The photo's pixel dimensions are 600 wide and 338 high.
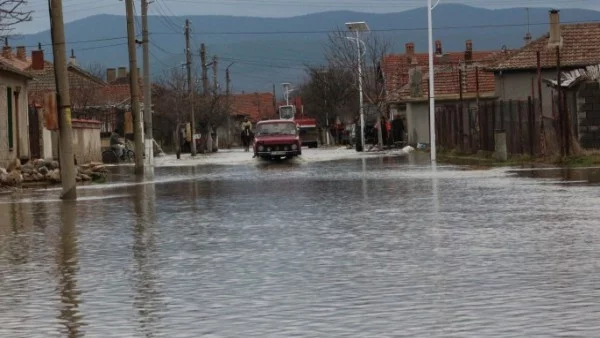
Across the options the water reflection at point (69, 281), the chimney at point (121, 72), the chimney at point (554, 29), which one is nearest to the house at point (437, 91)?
the chimney at point (554, 29)

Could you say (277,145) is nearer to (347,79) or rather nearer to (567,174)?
(567,174)

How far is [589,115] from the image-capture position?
36.2 meters

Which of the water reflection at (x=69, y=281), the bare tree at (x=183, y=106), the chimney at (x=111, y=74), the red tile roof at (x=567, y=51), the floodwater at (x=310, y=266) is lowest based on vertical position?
the floodwater at (x=310, y=266)

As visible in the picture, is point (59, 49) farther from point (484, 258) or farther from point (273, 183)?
point (484, 258)

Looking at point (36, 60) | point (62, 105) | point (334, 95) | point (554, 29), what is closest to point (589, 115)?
point (62, 105)

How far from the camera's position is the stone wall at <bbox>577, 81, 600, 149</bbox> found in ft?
118

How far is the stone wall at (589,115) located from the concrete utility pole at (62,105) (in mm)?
16796

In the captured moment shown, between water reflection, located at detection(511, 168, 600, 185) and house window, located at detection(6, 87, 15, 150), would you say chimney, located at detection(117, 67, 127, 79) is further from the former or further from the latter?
water reflection, located at detection(511, 168, 600, 185)

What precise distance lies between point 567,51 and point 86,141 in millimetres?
20678

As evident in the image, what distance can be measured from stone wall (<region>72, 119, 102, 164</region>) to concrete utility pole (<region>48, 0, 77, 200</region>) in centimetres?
2118

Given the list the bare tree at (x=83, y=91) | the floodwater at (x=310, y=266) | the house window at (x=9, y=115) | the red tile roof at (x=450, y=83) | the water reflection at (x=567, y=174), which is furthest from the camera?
the bare tree at (x=83, y=91)

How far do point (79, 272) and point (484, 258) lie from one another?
3.98 metres

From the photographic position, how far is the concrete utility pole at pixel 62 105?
2464cm

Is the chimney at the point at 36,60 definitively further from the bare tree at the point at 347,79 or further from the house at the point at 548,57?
the house at the point at 548,57
